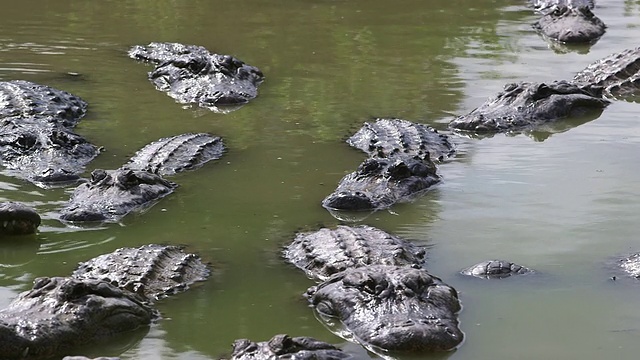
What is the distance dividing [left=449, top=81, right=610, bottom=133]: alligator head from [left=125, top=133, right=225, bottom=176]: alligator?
2.67 meters

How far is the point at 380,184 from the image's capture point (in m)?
9.73

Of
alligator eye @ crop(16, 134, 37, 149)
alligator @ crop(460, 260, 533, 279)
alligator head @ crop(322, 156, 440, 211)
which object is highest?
Result: alligator @ crop(460, 260, 533, 279)

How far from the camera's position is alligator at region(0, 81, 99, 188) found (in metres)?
10.2

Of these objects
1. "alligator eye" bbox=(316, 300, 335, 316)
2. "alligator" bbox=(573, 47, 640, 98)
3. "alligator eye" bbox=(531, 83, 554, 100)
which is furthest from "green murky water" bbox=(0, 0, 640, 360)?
"alligator eye" bbox=(531, 83, 554, 100)

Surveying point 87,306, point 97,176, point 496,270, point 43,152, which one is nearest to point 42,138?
point 43,152

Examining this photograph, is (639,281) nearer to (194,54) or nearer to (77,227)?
(77,227)

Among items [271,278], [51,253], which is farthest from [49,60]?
[271,278]

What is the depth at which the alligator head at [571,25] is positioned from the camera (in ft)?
53.3

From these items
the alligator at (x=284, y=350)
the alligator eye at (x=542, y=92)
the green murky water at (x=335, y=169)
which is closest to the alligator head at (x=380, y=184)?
the green murky water at (x=335, y=169)

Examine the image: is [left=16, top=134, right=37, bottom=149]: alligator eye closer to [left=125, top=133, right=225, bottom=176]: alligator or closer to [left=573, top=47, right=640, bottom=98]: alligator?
[left=125, top=133, right=225, bottom=176]: alligator

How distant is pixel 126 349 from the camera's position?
22.2ft

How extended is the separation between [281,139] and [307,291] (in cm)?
416

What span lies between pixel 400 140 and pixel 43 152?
11.1ft

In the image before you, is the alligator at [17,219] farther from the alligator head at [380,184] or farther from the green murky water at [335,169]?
the alligator head at [380,184]
